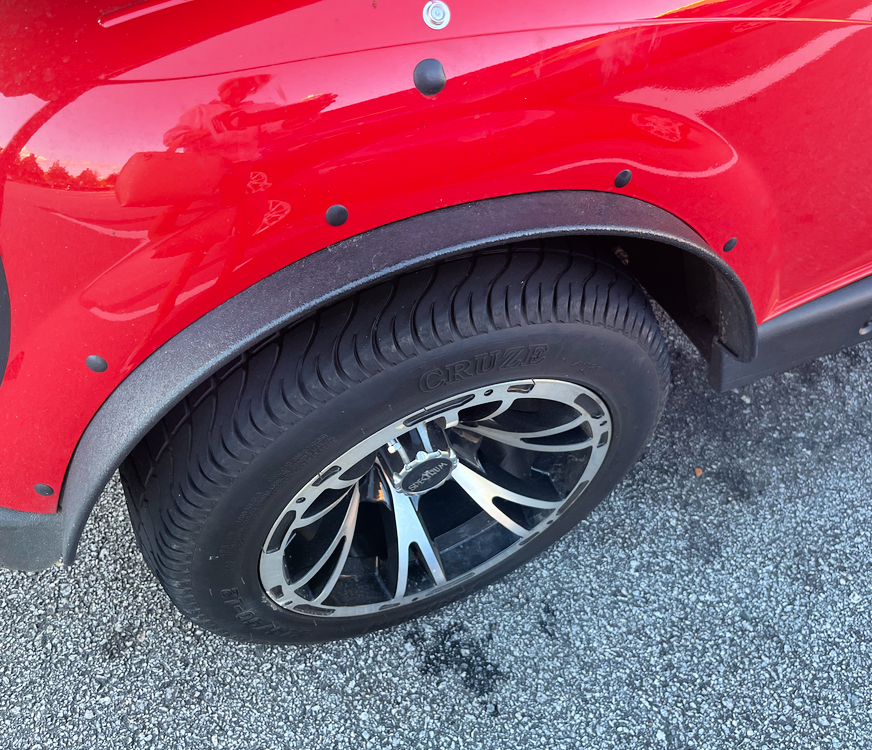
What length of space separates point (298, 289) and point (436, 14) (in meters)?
0.43

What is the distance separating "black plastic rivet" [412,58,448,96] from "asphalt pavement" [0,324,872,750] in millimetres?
1341

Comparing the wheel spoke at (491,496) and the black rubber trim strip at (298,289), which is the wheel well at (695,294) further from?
the wheel spoke at (491,496)

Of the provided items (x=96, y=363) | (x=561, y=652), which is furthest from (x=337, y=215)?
(x=561, y=652)

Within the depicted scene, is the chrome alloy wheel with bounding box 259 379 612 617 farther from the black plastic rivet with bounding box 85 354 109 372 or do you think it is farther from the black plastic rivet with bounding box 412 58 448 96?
the black plastic rivet with bounding box 412 58 448 96

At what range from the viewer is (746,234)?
1.35m

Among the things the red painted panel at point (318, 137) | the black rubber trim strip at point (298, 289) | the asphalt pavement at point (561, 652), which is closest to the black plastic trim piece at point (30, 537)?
the red painted panel at point (318, 137)

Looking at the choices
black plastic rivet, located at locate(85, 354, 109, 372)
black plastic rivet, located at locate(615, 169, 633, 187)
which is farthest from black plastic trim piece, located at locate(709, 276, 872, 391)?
black plastic rivet, located at locate(85, 354, 109, 372)

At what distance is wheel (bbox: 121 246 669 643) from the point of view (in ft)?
3.82

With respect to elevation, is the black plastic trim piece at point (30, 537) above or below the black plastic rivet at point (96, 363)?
below

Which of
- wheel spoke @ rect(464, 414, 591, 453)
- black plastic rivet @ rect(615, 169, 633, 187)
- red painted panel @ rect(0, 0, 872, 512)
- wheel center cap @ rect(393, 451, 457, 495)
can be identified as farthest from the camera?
wheel spoke @ rect(464, 414, 591, 453)

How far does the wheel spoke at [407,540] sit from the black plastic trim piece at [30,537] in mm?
655

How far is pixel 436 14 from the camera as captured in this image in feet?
3.17

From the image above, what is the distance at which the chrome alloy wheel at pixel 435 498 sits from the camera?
134 centimetres

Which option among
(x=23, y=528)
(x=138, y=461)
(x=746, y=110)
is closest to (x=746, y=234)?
(x=746, y=110)
